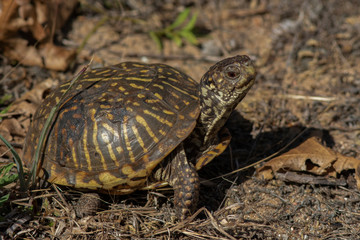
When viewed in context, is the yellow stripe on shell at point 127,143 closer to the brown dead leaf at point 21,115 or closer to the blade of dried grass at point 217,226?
the blade of dried grass at point 217,226

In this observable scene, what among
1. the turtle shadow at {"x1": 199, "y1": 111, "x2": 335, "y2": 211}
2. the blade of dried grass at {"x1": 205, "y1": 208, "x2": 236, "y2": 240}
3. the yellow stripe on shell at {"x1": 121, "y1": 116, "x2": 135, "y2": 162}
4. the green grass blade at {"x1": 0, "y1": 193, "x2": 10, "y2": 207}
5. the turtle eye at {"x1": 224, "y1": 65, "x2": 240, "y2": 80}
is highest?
the turtle eye at {"x1": 224, "y1": 65, "x2": 240, "y2": 80}

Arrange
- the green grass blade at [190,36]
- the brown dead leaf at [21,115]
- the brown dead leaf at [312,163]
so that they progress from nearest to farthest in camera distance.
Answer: the brown dead leaf at [312,163] → the brown dead leaf at [21,115] → the green grass blade at [190,36]

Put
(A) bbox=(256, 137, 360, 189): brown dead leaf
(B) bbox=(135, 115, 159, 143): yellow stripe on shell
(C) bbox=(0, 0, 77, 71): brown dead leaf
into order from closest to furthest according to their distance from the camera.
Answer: (B) bbox=(135, 115, 159, 143): yellow stripe on shell → (A) bbox=(256, 137, 360, 189): brown dead leaf → (C) bbox=(0, 0, 77, 71): brown dead leaf

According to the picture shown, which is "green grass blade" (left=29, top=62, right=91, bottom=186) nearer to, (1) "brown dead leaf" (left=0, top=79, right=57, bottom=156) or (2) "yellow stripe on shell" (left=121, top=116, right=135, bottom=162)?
(2) "yellow stripe on shell" (left=121, top=116, right=135, bottom=162)

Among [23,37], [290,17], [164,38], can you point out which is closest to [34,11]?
[23,37]

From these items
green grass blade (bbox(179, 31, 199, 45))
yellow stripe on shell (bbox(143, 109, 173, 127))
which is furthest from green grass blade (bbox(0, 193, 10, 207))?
green grass blade (bbox(179, 31, 199, 45))

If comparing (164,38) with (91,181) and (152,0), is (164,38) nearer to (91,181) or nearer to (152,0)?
(152,0)

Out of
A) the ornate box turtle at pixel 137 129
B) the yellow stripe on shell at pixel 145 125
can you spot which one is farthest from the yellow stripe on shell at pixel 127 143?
the yellow stripe on shell at pixel 145 125
